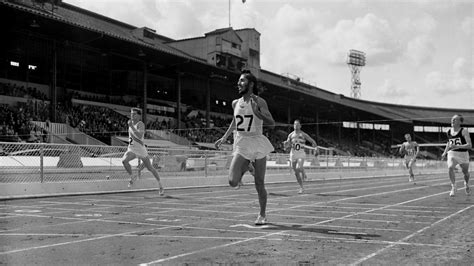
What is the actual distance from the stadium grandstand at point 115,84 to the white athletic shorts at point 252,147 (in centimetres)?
726

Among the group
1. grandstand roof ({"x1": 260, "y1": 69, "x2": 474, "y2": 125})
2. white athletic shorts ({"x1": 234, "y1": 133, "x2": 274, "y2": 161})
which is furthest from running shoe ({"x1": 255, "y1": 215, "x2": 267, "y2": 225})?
grandstand roof ({"x1": 260, "y1": 69, "x2": 474, "y2": 125})

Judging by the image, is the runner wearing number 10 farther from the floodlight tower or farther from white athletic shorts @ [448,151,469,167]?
the floodlight tower

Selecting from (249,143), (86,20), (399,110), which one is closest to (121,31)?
(86,20)

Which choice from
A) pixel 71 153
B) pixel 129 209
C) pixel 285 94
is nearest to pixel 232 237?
pixel 129 209

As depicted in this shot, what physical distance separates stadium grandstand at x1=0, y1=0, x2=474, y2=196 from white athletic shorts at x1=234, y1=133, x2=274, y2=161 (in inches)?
286

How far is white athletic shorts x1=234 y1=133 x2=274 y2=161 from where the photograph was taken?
711 centimetres

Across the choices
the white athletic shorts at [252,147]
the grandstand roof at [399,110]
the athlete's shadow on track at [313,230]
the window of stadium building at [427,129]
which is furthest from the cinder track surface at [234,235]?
the window of stadium building at [427,129]

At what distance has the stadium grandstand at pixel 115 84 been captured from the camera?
99.5ft

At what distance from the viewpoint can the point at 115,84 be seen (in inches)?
1745

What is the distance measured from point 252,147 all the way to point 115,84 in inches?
1536

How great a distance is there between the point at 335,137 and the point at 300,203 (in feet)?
195

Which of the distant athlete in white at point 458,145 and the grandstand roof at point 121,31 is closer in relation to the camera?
the distant athlete in white at point 458,145

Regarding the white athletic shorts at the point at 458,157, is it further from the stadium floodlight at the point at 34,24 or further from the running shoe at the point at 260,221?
the stadium floodlight at the point at 34,24

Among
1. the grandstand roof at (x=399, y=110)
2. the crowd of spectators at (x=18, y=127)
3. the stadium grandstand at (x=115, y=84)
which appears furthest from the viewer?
the grandstand roof at (x=399, y=110)
